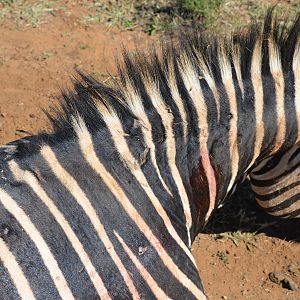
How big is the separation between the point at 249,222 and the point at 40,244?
236 cm

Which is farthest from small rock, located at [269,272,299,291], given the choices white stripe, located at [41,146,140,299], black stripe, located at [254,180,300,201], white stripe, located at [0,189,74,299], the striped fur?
white stripe, located at [0,189,74,299]

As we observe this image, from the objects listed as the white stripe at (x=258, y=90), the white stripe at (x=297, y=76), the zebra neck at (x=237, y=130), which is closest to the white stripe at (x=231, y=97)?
the zebra neck at (x=237, y=130)

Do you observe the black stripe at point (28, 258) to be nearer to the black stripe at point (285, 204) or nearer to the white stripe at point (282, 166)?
the white stripe at point (282, 166)

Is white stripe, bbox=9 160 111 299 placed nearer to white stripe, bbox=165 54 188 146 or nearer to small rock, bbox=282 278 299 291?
white stripe, bbox=165 54 188 146

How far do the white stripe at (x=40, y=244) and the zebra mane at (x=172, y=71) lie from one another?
10.2 inches

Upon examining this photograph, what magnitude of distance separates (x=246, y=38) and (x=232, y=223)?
1.87m

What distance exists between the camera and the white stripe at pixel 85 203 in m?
2.07

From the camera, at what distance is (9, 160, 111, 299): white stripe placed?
79.4 inches

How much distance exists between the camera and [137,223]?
2150 mm

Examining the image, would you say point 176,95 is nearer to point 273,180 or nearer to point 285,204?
point 273,180

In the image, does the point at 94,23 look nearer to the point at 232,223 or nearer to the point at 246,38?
the point at 232,223

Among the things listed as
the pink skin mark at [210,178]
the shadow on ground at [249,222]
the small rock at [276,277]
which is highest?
the pink skin mark at [210,178]

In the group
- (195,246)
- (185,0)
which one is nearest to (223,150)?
(195,246)

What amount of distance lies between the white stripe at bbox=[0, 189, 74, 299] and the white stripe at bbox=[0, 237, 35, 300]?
97 millimetres
